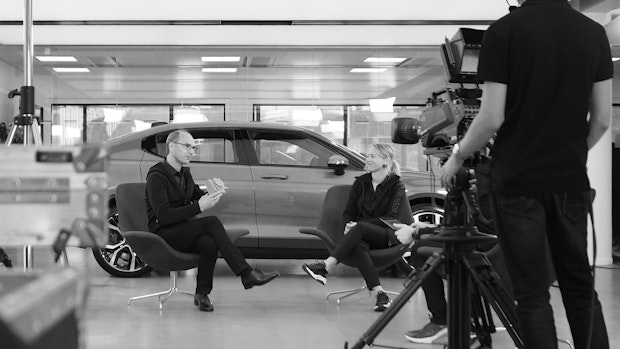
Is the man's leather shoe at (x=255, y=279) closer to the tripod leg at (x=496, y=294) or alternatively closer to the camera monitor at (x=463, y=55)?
the tripod leg at (x=496, y=294)

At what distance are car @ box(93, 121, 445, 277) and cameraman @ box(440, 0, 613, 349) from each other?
160 inches

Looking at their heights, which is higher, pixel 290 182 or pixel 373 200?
pixel 290 182

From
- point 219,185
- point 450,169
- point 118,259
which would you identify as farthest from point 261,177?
point 450,169

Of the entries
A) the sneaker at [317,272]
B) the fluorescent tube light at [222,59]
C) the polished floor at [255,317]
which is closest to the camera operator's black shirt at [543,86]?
the polished floor at [255,317]

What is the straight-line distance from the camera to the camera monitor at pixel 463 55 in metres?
2.86

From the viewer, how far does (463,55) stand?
286 centimetres

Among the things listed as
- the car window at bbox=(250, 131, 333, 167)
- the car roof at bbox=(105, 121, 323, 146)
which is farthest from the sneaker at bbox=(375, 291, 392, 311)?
the car roof at bbox=(105, 121, 323, 146)

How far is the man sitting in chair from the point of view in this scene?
5184 millimetres

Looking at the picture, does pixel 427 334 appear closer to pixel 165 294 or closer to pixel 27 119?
pixel 165 294

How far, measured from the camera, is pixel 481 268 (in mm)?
2912

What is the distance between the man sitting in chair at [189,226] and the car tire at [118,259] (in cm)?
141

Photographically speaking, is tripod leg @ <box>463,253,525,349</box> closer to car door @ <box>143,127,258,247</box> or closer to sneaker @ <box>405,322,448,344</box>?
sneaker @ <box>405,322,448,344</box>

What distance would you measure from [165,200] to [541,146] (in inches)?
126

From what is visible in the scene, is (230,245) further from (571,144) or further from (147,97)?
(147,97)
